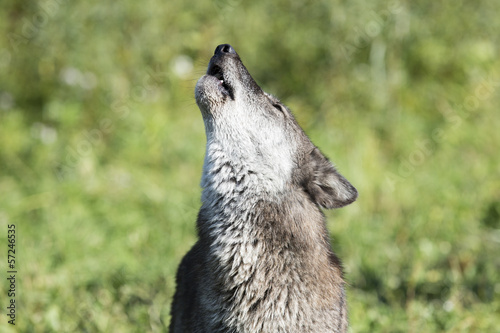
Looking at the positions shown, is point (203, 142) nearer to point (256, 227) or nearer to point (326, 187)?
point (326, 187)

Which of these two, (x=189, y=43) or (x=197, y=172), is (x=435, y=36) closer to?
(x=189, y=43)

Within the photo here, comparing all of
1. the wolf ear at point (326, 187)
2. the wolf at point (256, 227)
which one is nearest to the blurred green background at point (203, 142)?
the wolf at point (256, 227)

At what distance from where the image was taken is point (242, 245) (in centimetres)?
314

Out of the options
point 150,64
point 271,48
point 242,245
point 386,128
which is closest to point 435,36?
point 386,128

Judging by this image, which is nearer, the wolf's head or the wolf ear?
the wolf's head

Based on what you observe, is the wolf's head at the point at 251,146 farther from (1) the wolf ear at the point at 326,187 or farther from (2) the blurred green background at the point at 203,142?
(2) the blurred green background at the point at 203,142

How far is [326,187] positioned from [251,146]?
1.70 feet

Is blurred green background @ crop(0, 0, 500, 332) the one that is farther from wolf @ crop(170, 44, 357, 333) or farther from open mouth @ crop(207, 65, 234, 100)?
open mouth @ crop(207, 65, 234, 100)

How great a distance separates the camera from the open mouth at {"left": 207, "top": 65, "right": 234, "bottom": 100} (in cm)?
331

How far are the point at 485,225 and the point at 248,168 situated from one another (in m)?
3.80

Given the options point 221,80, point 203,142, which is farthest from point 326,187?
point 203,142

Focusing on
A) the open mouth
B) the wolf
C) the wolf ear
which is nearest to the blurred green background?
the wolf

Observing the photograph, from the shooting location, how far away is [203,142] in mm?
6875

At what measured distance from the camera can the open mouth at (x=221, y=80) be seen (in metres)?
3.31
